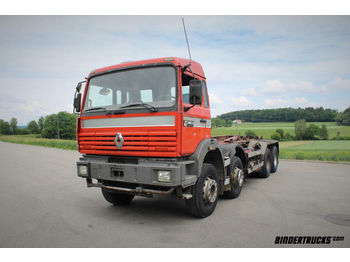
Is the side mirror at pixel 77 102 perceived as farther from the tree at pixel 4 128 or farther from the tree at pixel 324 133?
the tree at pixel 4 128

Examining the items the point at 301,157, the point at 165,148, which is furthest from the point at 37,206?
the point at 301,157

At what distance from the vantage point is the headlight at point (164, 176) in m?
3.80

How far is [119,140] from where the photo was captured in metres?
4.27

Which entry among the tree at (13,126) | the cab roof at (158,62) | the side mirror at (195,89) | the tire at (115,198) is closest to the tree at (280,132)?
the cab roof at (158,62)

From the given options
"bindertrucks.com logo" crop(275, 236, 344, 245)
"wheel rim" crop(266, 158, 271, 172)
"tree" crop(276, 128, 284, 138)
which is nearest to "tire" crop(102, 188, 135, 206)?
"bindertrucks.com logo" crop(275, 236, 344, 245)

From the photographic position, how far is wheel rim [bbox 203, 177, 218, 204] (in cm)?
451

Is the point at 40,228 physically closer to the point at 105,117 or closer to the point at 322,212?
the point at 105,117

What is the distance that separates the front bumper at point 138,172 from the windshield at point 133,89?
0.92 m

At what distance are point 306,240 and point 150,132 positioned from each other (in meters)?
2.72

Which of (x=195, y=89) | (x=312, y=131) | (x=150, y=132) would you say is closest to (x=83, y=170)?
(x=150, y=132)

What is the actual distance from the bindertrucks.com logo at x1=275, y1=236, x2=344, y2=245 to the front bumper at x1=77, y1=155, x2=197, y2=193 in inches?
58.5

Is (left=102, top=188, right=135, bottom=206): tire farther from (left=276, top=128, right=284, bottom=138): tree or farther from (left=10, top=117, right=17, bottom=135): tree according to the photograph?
(left=10, top=117, right=17, bottom=135): tree

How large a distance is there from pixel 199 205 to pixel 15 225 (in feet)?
10.1

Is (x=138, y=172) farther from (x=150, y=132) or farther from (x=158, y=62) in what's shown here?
(x=158, y=62)
